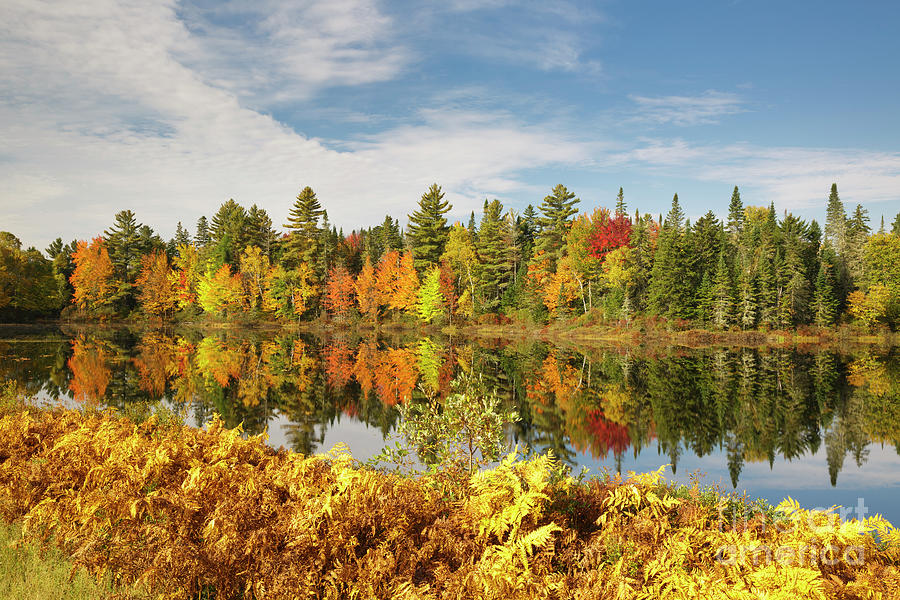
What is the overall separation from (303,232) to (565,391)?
190 feet

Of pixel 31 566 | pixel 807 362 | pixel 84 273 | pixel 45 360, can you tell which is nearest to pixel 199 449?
pixel 31 566

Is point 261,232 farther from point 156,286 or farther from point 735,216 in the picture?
point 735,216

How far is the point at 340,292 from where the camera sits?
67.2 m

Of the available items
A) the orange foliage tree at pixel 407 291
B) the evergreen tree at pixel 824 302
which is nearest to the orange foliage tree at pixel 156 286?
the orange foliage tree at pixel 407 291

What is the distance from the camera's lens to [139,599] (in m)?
4.62

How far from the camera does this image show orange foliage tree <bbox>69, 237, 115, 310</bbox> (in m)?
67.9

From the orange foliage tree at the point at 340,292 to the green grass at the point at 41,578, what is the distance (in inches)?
2438

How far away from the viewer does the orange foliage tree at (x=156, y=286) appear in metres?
69.4

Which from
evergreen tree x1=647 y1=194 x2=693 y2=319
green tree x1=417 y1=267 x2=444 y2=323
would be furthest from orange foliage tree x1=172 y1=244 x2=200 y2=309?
evergreen tree x1=647 y1=194 x2=693 y2=319

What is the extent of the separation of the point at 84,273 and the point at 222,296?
18.4 m

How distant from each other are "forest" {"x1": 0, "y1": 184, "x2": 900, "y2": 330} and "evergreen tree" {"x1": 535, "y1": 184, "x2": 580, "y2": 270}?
0.18 meters

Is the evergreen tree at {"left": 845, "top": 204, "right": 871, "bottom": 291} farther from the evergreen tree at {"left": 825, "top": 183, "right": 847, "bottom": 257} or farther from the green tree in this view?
the green tree

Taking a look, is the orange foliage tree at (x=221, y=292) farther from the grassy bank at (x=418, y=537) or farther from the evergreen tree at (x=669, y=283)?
the grassy bank at (x=418, y=537)

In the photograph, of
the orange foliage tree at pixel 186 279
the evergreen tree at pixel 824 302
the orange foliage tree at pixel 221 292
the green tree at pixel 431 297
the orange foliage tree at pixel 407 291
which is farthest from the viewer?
the orange foliage tree at pixel 186 279
